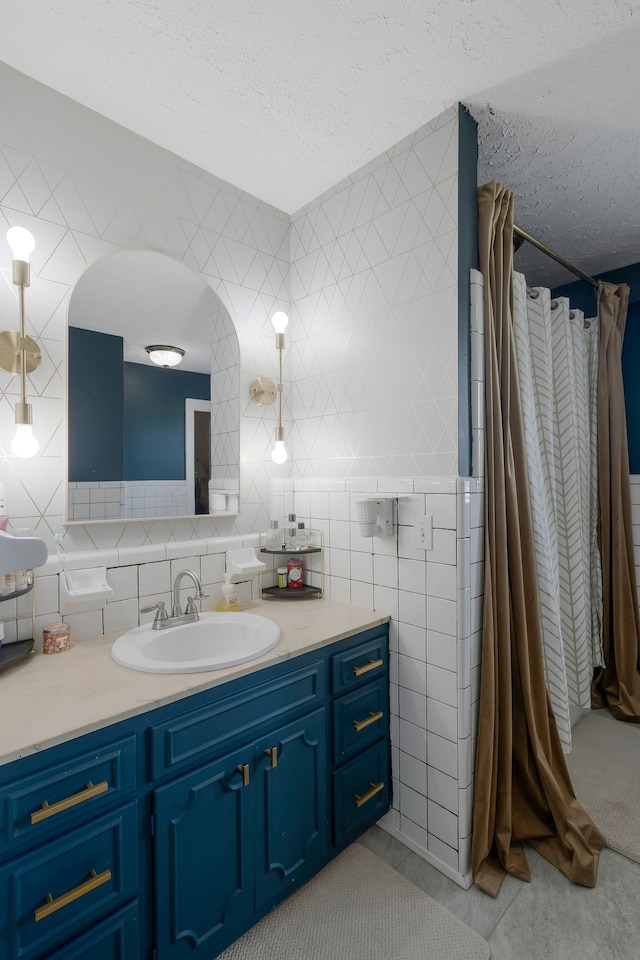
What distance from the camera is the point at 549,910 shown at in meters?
1.40

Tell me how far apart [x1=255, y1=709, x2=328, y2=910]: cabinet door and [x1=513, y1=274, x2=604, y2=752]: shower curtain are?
100 cm

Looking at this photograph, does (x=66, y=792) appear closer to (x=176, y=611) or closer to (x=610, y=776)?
(x=176, y=611)

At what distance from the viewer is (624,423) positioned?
2.55m

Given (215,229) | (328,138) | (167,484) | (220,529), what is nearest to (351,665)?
(220,529)

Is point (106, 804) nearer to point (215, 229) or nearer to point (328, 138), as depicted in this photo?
point (215, 229)

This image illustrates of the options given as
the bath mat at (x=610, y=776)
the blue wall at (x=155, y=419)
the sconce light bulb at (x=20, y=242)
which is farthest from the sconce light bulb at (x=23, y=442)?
the bath mat at (x=610, y=776)

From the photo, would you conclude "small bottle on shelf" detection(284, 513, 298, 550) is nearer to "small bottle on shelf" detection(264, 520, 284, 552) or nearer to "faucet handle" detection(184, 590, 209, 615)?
"small bottle on shelf" detection(264, 520, 284, 552)

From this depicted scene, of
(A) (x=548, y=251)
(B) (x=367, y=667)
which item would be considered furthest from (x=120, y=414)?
(A) (x=548, y=251)

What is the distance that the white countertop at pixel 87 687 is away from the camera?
97 cm

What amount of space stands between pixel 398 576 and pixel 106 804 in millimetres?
1087

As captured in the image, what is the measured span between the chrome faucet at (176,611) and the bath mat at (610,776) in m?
1.70

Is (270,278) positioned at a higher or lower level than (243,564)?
higher

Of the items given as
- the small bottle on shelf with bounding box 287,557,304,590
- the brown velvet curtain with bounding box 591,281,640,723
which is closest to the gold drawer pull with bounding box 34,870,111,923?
the small bottle on shelf with bounding box 287,557,304,590

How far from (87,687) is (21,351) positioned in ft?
3.20
